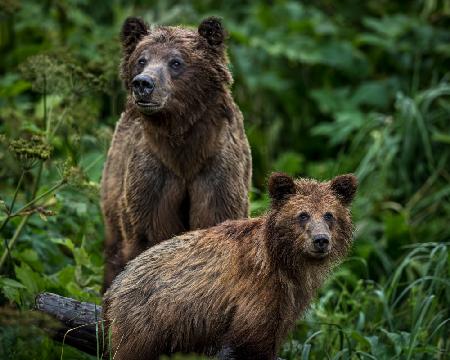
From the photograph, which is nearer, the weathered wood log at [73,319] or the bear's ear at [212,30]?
the weathered wood log at [73,319]

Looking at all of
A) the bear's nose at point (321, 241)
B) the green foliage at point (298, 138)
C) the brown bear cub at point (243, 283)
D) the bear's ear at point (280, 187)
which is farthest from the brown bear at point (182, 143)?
the bear's nose at point (321, 241)

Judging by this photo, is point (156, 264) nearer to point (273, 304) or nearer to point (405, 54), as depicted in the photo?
point (273, 304)

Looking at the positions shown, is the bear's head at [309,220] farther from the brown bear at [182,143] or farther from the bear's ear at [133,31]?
the bear's ear at [133,31]

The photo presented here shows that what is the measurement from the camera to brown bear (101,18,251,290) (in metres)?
7.70

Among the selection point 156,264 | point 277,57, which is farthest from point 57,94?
point 277,57

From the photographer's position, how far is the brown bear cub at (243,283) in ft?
21.7

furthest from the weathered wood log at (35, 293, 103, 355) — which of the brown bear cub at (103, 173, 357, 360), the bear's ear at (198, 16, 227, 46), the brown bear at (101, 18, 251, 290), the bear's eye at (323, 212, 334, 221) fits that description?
the bear's ear at (198, 16, 227, 46)

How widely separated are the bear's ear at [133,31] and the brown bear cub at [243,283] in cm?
175

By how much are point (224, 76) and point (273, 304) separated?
1.95 m

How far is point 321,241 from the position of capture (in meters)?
6.50

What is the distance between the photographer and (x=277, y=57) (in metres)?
13.4

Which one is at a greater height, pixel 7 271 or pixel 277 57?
pixel 277 57

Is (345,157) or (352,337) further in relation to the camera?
(345,157)

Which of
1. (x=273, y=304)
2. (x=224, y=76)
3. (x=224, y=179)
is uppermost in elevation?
(x=224, y=76)
